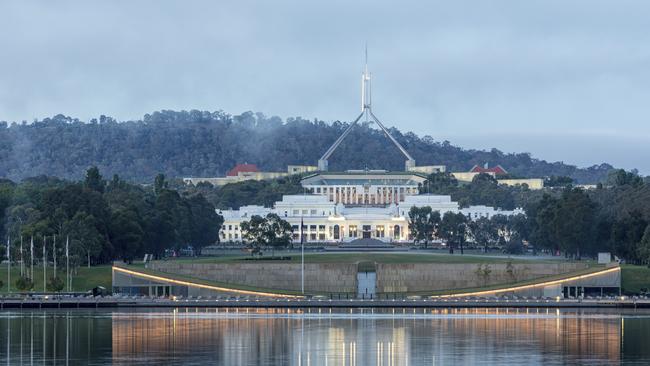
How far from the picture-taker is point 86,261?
127438mm

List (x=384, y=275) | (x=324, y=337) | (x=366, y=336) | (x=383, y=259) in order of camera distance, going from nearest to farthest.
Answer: (x=324, y=337) < (x=366, y=336) < (x=384, y=275) < (x=383, y=259)

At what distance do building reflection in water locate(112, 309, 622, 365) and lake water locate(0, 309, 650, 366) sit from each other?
0.15ft

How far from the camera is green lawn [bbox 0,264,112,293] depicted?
119 m

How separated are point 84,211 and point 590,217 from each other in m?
42.8

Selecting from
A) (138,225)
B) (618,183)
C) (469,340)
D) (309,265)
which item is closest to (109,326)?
(469,340)

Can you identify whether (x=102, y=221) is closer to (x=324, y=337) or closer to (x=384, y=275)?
(x=384, y=275)

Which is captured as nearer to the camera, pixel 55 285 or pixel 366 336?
pixel 366 336

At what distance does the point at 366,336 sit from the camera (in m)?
82.6

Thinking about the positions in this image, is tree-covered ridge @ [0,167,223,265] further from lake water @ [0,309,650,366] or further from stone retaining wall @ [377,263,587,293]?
stone retaining wall @ [377,263,587,293]

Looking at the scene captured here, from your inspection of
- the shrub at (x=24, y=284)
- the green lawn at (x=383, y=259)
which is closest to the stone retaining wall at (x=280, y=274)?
the green lawn at (x=383, y=259)

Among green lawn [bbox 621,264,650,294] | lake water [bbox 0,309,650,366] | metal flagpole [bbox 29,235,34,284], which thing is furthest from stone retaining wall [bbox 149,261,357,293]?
green lawn [bbox 621,264,650,294]

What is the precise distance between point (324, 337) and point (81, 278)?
4171cm

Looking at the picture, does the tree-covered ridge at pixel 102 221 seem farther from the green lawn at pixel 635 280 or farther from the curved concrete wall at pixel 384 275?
the green lawn at pixel 635 280

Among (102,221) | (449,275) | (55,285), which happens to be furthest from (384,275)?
(55,285)
